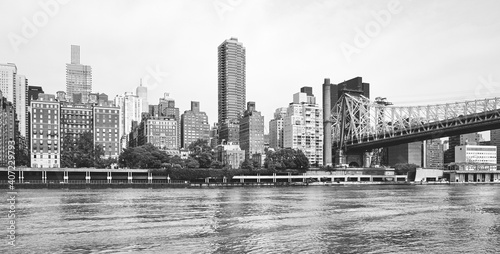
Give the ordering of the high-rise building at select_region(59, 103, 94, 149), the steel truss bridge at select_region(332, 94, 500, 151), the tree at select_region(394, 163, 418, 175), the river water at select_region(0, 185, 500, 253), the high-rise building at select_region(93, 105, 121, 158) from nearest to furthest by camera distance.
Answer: the river water at select_region(0, 185, 500, 253), the steel truss bridge at select_region(332, 94, 500, 151), the tree at select_region(394, 163, 418, 175), the high-rise building at select_region(93, 105, 121, 158), the high-rise building at select_region(59, 103, 94, 149)

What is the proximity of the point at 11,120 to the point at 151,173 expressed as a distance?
68.7 metres

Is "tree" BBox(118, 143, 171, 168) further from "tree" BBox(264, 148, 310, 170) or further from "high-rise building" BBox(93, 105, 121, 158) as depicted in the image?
"tree" BBox(264, 148, 310, 170)

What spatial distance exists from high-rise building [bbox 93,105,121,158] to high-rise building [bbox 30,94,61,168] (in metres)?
23.0

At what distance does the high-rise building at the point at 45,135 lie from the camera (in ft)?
510

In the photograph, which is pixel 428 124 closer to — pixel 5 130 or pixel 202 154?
pixel 202 154

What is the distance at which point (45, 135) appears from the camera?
158250mm

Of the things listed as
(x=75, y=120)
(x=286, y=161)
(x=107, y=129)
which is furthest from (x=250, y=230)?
(x=75, y=120)

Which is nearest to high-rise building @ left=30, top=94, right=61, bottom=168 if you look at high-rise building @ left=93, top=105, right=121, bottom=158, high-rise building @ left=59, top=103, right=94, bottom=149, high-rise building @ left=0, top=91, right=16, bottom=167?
high-rise building @ left=0, top=91, right=16, bottom=167

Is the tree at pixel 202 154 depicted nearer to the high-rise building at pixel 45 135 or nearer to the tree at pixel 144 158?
the tree at pixel 144 158

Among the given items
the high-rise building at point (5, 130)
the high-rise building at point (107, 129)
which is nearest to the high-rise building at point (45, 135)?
the high-rise building at point (5, 130)

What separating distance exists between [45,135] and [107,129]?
97.3 feet

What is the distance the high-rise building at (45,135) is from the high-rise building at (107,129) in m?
23.0

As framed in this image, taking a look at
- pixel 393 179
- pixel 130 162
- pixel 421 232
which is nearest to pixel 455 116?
pixel 393 179

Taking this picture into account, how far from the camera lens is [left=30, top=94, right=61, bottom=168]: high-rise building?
155500 mm
